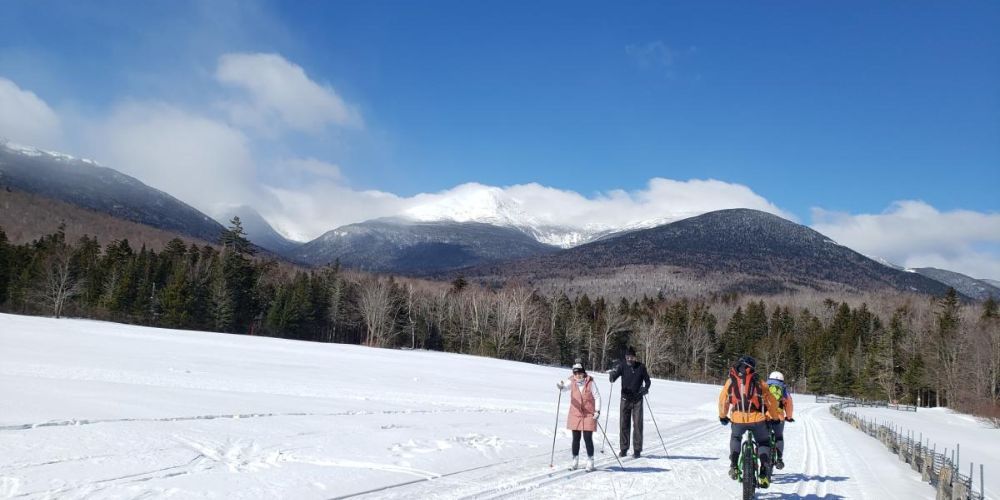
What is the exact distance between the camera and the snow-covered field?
30.0 feet

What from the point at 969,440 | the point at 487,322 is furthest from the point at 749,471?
the point at 487,322

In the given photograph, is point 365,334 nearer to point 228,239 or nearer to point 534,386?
point 228,239

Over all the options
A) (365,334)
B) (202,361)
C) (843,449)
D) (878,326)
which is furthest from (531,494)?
(878,326)

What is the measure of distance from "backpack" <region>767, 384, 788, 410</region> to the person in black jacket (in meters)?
3.29

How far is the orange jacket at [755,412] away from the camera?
10.4 metres

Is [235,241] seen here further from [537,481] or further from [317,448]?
[537,481]

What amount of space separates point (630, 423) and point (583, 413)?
2.48 m

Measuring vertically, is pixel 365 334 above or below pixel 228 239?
below

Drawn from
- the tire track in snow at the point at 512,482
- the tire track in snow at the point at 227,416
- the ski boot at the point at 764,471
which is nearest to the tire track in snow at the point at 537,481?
the tire track in snow at the point at 512,482

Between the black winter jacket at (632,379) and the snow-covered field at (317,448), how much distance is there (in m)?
1.51

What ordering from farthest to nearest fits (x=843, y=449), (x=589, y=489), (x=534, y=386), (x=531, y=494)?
(x=534, y=386) < (x=843, y=449) < (x=589, y=489) < (x=531, y=494)

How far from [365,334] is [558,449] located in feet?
317

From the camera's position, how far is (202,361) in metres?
36.7

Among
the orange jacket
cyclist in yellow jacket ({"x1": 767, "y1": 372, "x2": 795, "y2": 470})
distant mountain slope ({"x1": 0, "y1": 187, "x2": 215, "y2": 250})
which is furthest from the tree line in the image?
distant mountain slope ({"x1": 0, "y1": 187, "x2": 215, "y2": 250})
